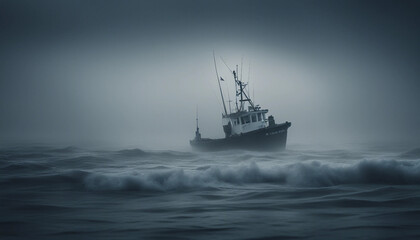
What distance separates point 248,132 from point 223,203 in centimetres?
3062

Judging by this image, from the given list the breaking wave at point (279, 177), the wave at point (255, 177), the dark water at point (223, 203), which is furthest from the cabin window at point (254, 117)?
the breaking wave at point (279, 177)

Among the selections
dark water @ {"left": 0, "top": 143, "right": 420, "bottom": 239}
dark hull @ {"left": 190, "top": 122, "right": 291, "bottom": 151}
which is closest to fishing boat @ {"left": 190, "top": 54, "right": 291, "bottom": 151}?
dark hull @ {"left": 190, "top": 122, "right": 291, "bottom": 151}

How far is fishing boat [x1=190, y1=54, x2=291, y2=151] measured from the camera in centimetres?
4184

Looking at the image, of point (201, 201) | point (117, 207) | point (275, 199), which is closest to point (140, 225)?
point (117, 207)

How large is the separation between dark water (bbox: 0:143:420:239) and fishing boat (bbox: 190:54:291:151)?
78.1 ft

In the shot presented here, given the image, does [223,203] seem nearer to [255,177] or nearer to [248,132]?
[255,177]

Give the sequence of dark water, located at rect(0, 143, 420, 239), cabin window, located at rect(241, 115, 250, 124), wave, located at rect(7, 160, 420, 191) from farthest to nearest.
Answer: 1. cabin window, located at rect(241, 115, 250, 124)
2. wave, located at rect(7, 160, 420, 191)
3. dark water, located at rect(0, 143, 420, 239)

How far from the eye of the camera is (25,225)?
8.80 meters

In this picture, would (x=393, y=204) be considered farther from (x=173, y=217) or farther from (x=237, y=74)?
(x=237, y=74)

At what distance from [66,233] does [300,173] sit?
10959 millimetres

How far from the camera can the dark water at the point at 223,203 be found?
27.1 feet

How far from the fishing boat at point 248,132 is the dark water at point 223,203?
78.1ft

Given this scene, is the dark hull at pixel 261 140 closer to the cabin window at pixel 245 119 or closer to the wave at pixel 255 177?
the cabin window at pixel 245 119

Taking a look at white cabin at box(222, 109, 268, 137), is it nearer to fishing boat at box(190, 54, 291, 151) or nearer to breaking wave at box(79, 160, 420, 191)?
fishing boat at box(190, 54, 291, 151)
